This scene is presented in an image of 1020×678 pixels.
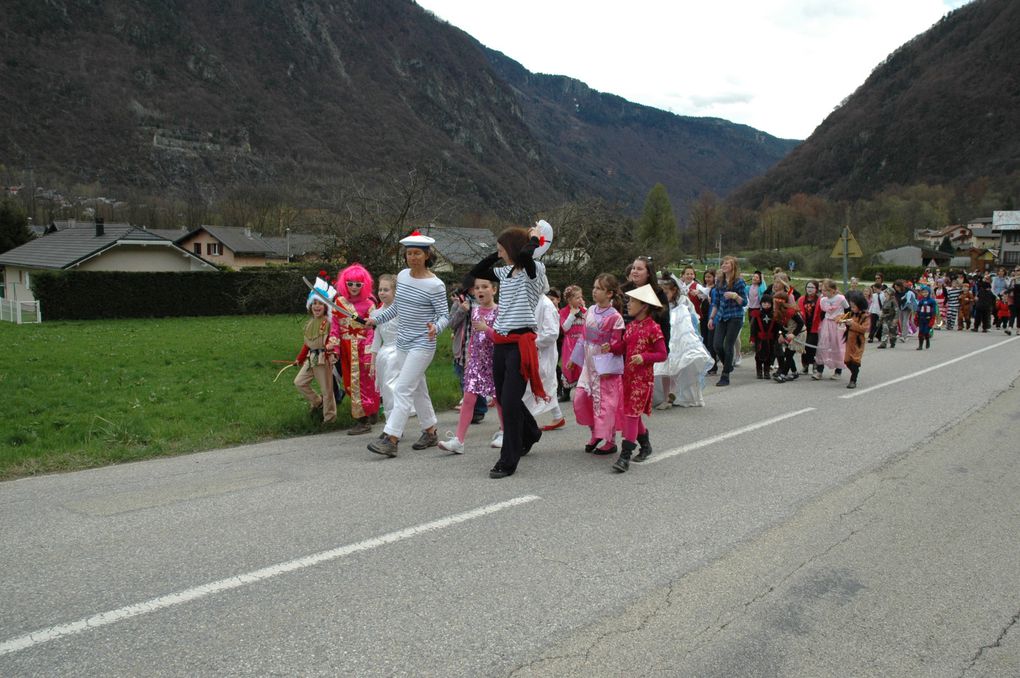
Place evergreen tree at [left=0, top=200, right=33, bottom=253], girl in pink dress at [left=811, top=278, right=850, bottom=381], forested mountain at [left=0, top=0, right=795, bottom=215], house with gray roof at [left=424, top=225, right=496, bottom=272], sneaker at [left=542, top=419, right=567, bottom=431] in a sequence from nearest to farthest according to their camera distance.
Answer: sneaker at [left=542, top=419, right=567, bottom=431] → girl in pink dress at [left=811, top=278, right=850, bottom=381] → house with gray roof at [left=424, top=225, right=496, bottom=272] → evergreen tree at [left=0, top=200, right=33, bottom=253] → forested mountain at [left=0, top=0, right=795, bottom=215]

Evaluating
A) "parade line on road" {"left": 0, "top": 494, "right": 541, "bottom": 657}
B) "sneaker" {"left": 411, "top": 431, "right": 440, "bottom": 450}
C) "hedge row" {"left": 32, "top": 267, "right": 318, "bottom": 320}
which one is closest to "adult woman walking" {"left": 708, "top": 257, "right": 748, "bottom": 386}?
"sneaker" {"left": 411, "top": 431, "right": 440, "bottom": 450}

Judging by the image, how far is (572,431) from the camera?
9023 millimetres

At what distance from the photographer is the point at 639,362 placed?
708 centimetres

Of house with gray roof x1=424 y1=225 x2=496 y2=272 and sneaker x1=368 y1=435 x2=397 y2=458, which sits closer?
sneaker x1=368 y1=435 x2=397 y2=458

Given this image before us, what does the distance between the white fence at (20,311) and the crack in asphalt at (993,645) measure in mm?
38297

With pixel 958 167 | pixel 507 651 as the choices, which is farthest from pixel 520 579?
pixel 958 167

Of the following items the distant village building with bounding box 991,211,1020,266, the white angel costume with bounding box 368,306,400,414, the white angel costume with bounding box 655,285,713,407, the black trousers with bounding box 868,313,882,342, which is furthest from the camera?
the distant village building with bounding box 991,211,1020,266

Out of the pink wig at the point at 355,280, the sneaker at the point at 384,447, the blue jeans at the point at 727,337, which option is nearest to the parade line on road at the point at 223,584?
the sneaker at the point at 384,447

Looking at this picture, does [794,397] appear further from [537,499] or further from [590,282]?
[590,282]

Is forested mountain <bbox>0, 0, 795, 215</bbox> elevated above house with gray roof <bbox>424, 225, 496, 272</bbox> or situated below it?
above

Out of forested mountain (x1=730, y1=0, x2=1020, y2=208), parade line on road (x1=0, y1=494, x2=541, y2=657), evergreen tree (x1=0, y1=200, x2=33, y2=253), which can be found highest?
forested mountain (x1=730, y1=0, x2=1020, y2=208)

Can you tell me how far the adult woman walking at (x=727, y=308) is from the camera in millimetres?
13070

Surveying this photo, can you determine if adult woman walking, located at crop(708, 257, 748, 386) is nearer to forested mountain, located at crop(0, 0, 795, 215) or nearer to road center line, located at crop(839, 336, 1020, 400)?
road center line, located at crop(839, 336, 1020, 400)

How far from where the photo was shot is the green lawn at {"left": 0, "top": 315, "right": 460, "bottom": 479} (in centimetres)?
816
